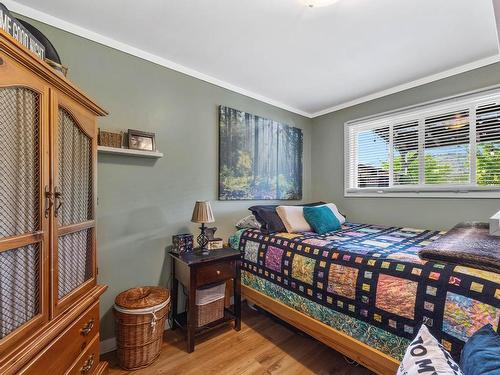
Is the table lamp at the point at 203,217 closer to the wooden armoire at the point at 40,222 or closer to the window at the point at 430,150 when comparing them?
the wooden armoire at the point at 40,222

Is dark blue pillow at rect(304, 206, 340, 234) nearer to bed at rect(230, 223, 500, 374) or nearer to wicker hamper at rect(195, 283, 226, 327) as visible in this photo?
bed at rect(230, 223, 500, 374)

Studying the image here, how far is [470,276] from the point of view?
1.14 m

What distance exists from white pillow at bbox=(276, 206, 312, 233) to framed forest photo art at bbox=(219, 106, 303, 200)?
473 millimetres

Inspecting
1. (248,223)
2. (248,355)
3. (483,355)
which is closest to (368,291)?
(483,355)

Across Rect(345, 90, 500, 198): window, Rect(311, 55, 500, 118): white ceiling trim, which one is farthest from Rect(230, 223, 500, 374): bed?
Rect(311, 55, 500, 118): white ceiling trim

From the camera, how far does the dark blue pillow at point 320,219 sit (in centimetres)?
235

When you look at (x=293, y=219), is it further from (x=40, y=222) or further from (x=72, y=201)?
(x=40, y=222)

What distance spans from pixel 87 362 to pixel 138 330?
0.45 m

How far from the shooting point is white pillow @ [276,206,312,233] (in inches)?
91.7

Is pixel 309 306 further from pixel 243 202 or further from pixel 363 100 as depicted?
pixel 363 100

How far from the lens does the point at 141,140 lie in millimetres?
1963

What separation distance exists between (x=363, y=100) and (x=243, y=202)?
1972 mm

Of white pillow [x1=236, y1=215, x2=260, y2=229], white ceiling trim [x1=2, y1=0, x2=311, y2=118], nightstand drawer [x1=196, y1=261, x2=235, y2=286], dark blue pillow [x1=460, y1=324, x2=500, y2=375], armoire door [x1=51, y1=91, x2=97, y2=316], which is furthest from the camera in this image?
white pillow [x1=236, y1=215, x2=260, y2=229]

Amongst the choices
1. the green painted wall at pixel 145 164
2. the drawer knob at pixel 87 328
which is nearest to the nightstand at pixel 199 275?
the green painted wall at pixel 145 164
